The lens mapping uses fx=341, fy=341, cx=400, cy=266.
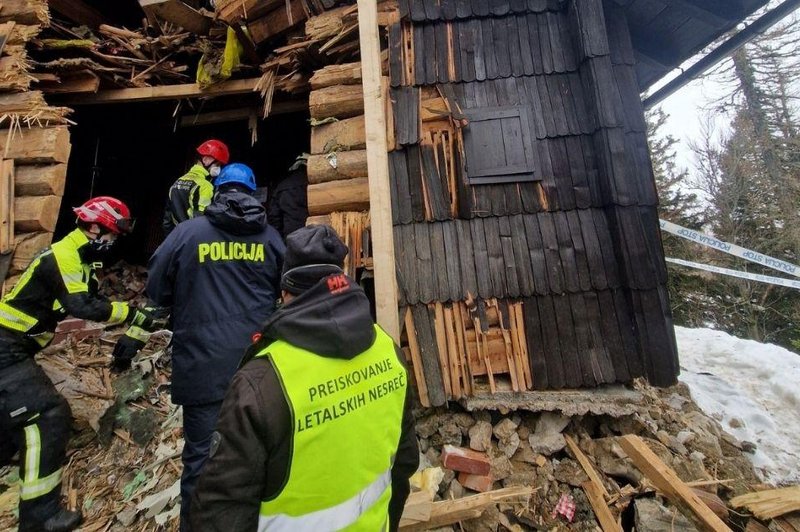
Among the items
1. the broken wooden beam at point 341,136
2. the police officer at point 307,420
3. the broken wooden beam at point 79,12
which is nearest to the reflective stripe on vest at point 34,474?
the police officer at point 307,420

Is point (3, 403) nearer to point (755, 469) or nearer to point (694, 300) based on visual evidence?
point (755, 469)

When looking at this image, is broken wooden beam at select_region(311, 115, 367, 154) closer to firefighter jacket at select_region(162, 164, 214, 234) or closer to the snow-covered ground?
firefighter jacket at select_region(162, 164, 214, 234)

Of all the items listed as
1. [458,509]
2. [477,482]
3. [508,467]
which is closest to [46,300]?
[458,509]

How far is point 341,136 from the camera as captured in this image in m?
3.51

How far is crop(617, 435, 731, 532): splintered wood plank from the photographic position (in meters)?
2.07

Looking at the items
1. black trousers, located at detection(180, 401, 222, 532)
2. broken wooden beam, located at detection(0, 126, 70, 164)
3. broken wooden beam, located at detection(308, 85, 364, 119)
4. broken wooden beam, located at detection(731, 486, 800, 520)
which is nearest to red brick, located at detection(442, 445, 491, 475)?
broken wooden beam, located at detection(731, 486, 800, 520)

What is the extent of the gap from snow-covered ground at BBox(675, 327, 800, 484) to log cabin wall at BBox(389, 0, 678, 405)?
2.20 meters

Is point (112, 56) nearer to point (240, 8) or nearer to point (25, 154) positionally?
point (25, 154)

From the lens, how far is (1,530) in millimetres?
2678

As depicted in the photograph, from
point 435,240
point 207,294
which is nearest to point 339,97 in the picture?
point 435,240

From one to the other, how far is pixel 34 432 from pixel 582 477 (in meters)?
4.40

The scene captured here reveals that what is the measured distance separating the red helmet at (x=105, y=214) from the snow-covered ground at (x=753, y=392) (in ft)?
22.4

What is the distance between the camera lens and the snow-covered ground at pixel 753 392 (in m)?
3.87

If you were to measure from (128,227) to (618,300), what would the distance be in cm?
482
